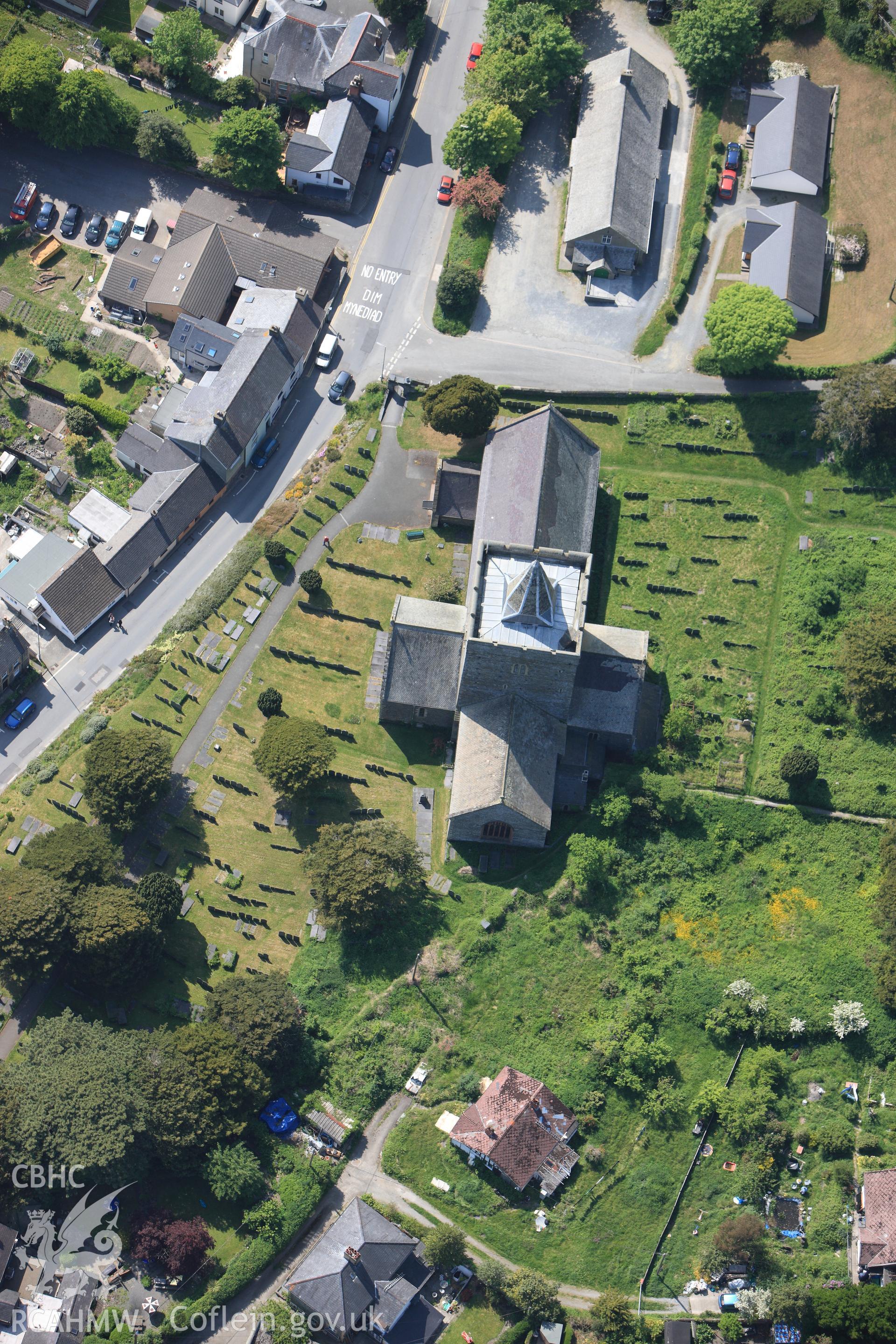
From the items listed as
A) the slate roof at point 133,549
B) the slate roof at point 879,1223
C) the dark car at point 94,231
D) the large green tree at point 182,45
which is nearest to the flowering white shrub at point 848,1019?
the slate roof at point 879,1223

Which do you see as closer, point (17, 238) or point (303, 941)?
point (303, 941)

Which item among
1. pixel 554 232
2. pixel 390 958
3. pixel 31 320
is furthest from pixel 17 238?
pixel 390 958

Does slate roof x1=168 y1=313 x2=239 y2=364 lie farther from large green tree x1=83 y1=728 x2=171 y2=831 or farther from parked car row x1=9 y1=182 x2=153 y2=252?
large green tree x1=83 y1=728 x2=171 y2=831

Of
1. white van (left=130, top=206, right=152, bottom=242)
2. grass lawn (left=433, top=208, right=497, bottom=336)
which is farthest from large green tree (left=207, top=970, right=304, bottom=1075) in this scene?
white van (left=130, top=206, right=152, bottom=242)

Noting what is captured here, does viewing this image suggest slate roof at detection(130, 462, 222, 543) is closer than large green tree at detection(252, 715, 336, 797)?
No

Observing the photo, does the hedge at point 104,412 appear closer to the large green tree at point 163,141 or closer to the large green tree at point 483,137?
the large green tree at point 163,141

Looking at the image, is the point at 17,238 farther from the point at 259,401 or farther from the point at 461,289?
the point at 461,289

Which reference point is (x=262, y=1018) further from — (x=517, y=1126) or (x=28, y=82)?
(x=28, y=82)
